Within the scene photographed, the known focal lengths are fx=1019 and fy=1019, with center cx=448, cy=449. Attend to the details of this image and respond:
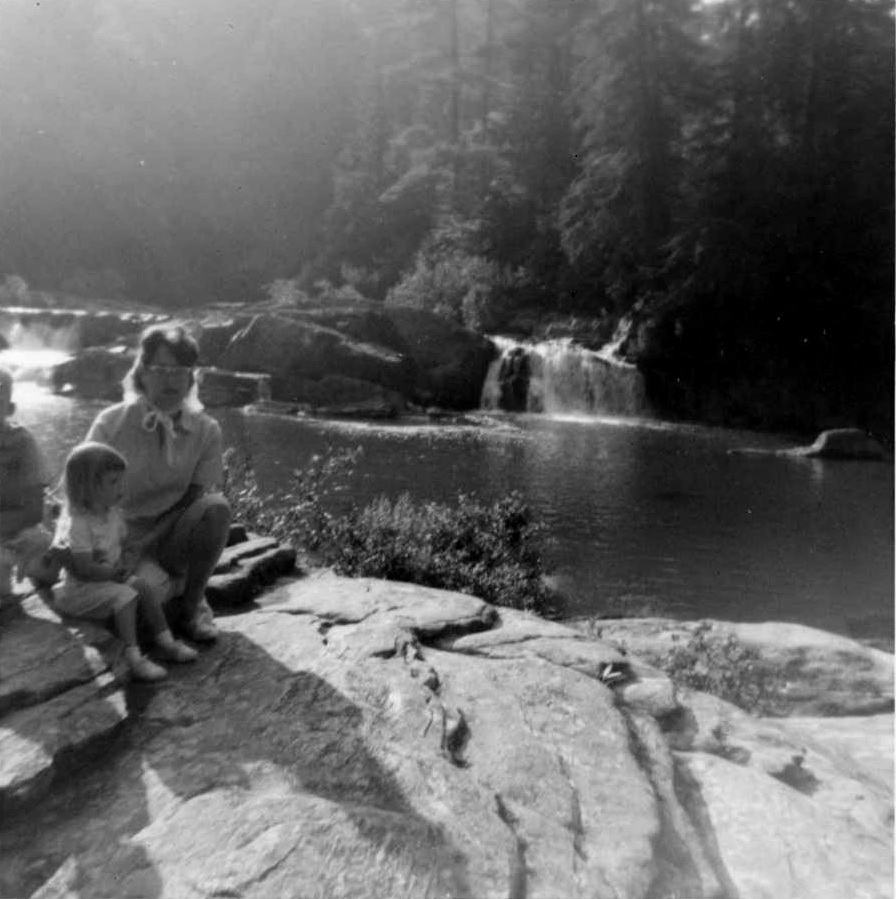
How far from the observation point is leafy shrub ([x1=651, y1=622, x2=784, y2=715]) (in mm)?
5559

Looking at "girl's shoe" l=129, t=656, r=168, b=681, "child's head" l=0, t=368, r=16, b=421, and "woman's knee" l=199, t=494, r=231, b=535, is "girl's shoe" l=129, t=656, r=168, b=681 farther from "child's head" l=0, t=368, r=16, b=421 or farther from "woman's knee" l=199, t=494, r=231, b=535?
A: "child's head" l=0, t=368, r=16, b=421

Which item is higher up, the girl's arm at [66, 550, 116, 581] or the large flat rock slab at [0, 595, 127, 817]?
the girl's arm at [66, 550, 116, 581]

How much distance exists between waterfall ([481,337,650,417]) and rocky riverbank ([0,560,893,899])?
55.2 feet

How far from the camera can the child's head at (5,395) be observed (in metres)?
3.60

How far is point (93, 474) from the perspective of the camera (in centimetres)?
325

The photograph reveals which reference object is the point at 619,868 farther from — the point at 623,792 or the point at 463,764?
the point at 463,764

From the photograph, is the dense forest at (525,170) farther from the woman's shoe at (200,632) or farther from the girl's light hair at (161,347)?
the woman's shoe at (200,632)

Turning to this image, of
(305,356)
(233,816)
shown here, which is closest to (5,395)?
(233,816)

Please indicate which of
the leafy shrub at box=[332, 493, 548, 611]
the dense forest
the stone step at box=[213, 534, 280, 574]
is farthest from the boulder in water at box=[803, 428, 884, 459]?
the stone step at box=[213, 534, 280, 574]

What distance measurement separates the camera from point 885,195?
20.0 m

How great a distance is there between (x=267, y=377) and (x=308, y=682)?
55.8ft

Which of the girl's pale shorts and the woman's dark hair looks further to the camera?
the woman's dark hair

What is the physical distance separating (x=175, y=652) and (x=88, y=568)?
41 centimetres

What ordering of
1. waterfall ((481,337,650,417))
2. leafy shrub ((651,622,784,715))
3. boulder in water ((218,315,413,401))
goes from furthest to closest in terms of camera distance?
waterfall ((481,337,650,417))
boulder in water ((218,315,413,401))
leafy shrub ((651,622,784,715))
